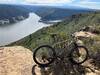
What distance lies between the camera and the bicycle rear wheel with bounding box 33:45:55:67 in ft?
34.8

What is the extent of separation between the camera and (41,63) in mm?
10594

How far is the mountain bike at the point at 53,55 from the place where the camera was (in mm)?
10648

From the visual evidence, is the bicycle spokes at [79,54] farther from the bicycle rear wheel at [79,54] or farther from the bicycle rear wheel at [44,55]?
the bicycle rear wheel at [44,55]

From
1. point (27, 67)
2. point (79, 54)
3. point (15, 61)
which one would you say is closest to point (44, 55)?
point (27, 67)

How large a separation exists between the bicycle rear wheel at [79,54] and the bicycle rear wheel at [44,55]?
36.9 inches

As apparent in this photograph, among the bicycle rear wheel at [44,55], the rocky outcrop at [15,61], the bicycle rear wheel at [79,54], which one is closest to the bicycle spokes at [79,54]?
the bicycle rear wheel at [79,54]

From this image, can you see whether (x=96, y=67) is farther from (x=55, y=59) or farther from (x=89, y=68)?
(x=55, y=59)

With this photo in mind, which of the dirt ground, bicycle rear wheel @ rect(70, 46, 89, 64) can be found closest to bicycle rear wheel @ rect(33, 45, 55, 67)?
the dirt ground

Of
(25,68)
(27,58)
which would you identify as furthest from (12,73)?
(27,58)

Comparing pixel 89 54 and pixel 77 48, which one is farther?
pixel 89 54

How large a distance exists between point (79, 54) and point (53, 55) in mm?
1368

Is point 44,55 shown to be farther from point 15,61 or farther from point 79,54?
point 79,54

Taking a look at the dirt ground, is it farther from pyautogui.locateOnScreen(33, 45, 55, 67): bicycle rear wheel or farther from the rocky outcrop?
pyautogui.locateOnScreen(33, 45, 55, 67): bicycle rear wheel

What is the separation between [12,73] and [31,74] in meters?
0.74
